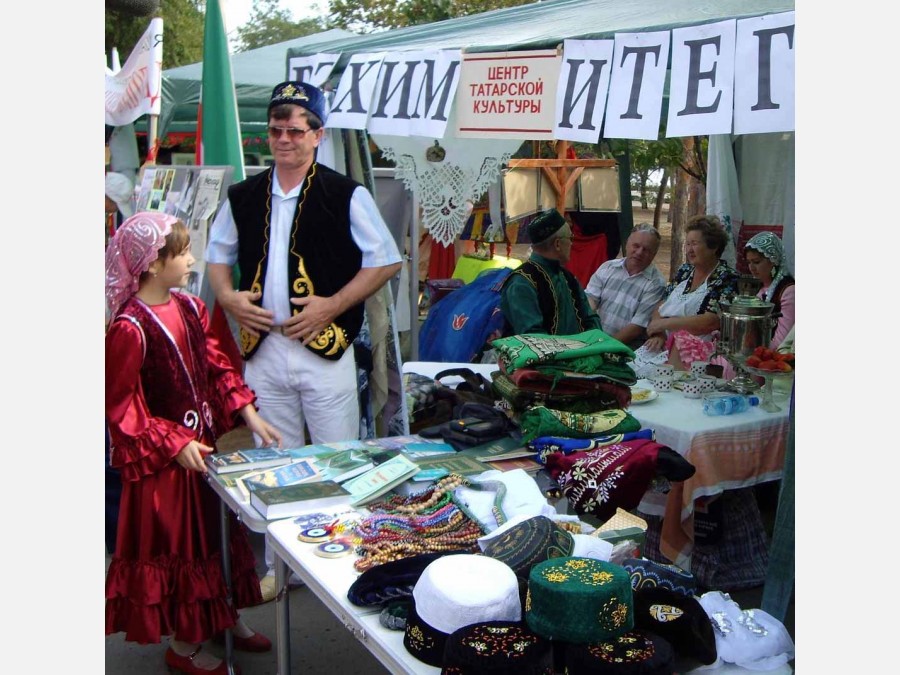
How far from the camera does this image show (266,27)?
30875 millimetres

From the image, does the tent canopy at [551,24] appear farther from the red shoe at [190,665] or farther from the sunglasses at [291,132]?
the red shoe at [190,665]

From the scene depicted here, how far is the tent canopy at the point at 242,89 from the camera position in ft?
30.8

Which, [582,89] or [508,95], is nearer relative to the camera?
[582,89]

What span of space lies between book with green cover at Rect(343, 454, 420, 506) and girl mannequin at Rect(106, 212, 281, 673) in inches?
19.4

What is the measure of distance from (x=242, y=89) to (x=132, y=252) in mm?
7093

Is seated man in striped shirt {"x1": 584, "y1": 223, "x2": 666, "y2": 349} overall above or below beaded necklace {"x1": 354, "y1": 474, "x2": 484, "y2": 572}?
above

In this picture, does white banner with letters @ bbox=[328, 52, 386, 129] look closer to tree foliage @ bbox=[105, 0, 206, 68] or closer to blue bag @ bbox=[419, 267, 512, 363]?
blue bag @ bbox=[419, 267, 512, 363]

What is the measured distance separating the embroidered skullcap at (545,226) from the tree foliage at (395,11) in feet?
39.2

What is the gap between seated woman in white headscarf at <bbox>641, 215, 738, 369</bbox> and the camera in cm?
467

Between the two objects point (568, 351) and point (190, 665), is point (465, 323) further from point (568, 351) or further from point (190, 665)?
point (190, 665)

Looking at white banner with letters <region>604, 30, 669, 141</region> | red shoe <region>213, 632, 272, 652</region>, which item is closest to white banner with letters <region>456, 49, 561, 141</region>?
white banner with letters <region>604, 30, 669, 141</region>

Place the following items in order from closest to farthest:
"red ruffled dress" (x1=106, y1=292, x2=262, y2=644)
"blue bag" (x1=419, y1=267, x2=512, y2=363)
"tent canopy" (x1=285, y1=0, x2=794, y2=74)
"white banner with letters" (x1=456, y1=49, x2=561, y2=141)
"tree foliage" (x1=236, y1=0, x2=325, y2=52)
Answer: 1. "red ruffled dress" (x1=106, y1=292, x2=262, y2=644)
2. "tent canopy" (x1=285, y1=0, x2=794, y2=74)
3. "white banner with letters" (x1=456, y1=49, x2=561, y2=141)
4. "blue bag" (x1=419, y1=267, x2=512, y2=363)
5. "tree foliage" (x1=236, y1=0, x2=325, y2=52)

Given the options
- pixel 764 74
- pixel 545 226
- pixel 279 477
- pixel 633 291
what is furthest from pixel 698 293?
pixel 279 477

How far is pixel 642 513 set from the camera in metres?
3.79
